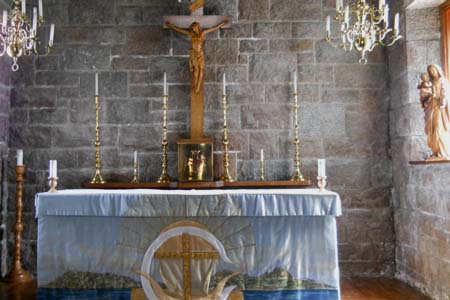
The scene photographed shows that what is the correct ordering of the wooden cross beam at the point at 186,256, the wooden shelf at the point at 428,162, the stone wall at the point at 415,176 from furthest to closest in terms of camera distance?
the stone wall at the point at 415,176, the wooden shelf at the point at 428,162, the wooden cross beam at the point at 186,256

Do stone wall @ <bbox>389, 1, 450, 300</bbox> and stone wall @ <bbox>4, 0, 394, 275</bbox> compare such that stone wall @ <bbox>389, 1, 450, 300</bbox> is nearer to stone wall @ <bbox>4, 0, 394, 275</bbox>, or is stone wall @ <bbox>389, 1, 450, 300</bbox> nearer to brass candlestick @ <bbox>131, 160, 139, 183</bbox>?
stone wall @ <bbox>4, 0, 394, 275</bbox>

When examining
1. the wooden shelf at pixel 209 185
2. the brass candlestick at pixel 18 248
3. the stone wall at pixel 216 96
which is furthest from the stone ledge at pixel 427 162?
the brass candlestick at pixel 18 248

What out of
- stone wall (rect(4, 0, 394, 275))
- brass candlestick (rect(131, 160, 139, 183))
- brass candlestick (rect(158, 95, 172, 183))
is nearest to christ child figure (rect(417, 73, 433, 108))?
stone wall (rect(4, 0, 394, 275))

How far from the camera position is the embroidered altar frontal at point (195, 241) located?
2.94m

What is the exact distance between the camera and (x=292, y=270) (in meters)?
2.99

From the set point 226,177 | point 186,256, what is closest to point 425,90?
point 226,177

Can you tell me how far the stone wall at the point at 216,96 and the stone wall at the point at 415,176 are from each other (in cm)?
20

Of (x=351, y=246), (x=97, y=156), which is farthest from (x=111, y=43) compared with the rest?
(x=351, y=246)

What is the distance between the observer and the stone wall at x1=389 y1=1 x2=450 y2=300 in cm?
340

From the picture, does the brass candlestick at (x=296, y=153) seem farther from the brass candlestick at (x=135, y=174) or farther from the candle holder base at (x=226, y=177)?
the brass candlestick at (x=135, y=174)

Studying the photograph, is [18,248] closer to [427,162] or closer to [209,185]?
[209,185]

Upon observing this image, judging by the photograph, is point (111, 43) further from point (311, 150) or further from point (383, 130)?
point (383, 130)

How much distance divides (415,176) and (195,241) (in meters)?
2.12

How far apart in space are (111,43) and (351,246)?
10.5ft
